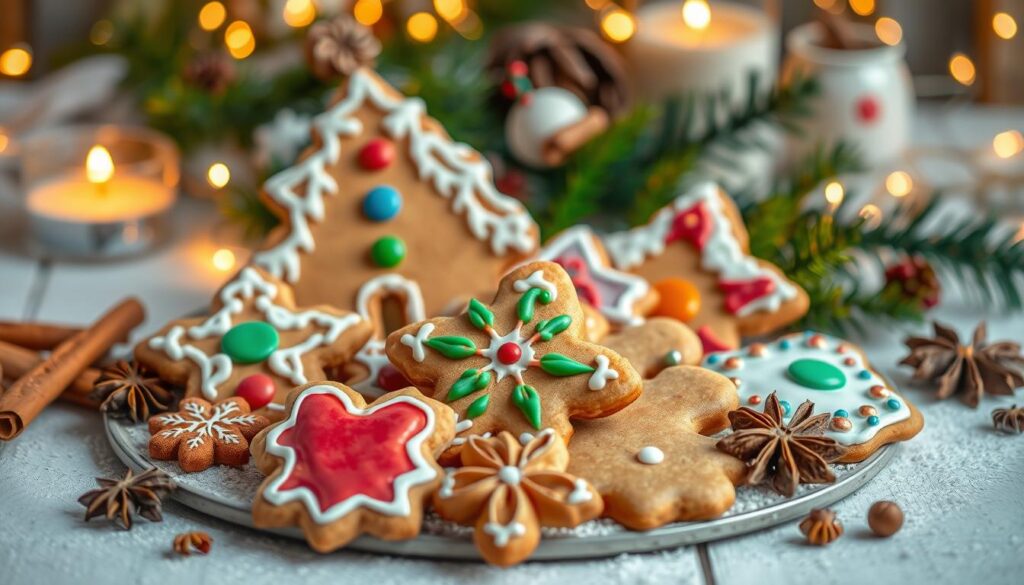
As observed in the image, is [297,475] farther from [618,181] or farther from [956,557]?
[618,181]

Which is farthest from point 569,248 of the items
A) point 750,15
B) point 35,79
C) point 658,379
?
point 35,79

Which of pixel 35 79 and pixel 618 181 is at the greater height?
pixel 618 181

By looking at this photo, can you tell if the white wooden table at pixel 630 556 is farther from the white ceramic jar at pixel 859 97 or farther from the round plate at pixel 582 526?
the white ceramic jar at pixel 859 97

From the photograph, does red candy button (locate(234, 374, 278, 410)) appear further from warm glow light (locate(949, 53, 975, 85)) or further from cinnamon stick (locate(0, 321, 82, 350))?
warm glow light (locate(949, 53, 975, 85))

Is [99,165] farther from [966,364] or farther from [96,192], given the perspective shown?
[966,364]

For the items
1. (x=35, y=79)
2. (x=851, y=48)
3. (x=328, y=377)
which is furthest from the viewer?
(x=35, y=79)

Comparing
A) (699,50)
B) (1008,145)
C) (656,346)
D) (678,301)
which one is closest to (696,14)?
(699,50)

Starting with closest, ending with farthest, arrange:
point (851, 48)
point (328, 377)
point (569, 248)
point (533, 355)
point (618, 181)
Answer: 1. point (533, 355)
2. point (328, 377)
3. point (569, 248)
4. point (618, 181)
5. point (851, 48)

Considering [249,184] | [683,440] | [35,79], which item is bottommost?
[35,79]
